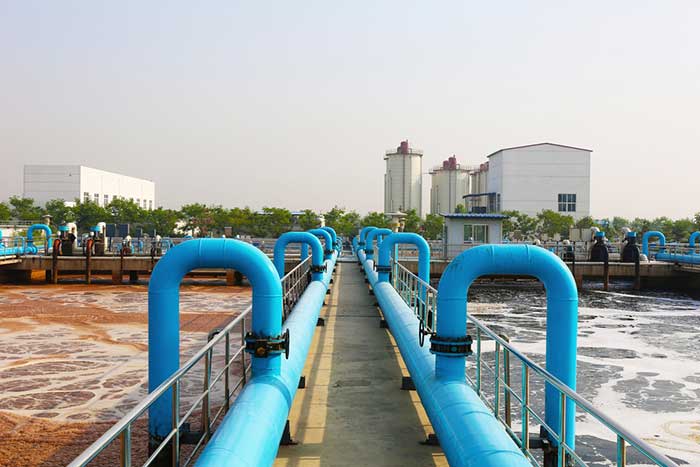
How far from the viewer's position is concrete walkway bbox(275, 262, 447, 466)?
254 inches

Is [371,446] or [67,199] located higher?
[67,199]

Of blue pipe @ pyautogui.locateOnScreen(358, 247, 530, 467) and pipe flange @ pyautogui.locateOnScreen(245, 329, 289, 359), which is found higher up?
pipe flange @ pyautogui.locateOnScreen(245, 329, 289, 359)

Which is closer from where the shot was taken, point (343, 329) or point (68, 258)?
point (343, 329)

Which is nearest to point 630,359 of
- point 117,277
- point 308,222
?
point 117,277

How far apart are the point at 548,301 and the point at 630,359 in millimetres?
11137

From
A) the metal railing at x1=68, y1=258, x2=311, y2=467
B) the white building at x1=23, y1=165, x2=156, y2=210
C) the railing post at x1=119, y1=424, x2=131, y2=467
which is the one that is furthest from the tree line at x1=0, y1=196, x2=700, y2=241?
the railing post at x1=119, y1=424, x2=131, y2=467

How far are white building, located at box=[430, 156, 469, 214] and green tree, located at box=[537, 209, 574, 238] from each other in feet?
145

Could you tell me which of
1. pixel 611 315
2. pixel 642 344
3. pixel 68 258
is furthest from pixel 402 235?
pixel 68 258

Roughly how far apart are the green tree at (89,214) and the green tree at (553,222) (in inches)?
2001

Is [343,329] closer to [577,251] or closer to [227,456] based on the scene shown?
[227,456]

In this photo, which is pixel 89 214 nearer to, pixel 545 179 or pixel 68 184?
pixel 68 184

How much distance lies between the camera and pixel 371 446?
6.68 meters

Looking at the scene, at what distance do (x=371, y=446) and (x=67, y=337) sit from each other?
1278 centimetres

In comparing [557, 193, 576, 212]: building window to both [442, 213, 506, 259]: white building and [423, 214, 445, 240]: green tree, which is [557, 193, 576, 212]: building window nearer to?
[423, 214, 445, 240]: green tree
